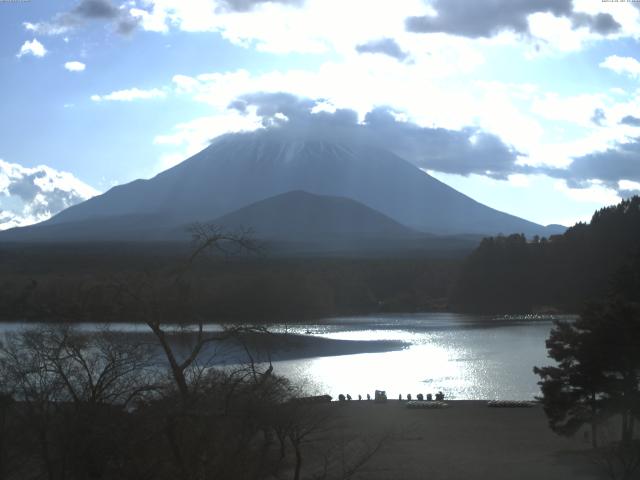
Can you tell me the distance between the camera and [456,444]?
1395 cm

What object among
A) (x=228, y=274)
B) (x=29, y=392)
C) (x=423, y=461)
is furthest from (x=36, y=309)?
(x=29, y=392)

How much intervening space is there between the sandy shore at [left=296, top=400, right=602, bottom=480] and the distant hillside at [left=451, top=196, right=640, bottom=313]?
37794 millimetres

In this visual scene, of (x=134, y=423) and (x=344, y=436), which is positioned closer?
(x=134, y=423)

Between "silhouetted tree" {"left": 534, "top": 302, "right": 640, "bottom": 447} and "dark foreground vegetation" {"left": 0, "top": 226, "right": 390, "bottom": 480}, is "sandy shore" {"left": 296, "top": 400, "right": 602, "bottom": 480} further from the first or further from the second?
"dark foreground vegetation" {"left": 0, "top": 226, "right": 390, "bottom": 480}

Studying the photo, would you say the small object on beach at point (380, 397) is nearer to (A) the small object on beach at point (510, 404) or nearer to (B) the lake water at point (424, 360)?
(B) the lake water at point (424, 360)

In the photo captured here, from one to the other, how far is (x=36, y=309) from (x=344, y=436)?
1647 cm

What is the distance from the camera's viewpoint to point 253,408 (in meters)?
7.73

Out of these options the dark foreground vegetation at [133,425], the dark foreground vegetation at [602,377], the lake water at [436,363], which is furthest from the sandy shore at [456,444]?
the dark foreground vegetation at [133,425]

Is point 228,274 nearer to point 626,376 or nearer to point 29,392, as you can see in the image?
point 626,376

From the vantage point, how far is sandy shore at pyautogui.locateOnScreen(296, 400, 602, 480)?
1183 cm

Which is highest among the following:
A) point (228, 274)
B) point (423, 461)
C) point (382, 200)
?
point (382, 200)

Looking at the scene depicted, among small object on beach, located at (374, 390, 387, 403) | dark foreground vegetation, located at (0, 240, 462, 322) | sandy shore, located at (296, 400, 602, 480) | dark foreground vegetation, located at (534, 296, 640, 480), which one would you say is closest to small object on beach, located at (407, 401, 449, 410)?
sandy shore, located at (296, 400, 602, 480)

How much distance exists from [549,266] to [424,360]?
106ft

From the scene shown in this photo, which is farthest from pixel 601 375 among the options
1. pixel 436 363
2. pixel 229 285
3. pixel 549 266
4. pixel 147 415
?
pixel 549 266
